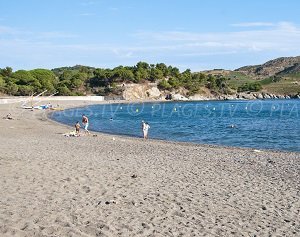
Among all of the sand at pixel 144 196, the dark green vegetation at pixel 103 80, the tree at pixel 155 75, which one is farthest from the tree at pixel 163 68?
the sand at pixel 144 196

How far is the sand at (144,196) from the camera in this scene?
31.3ft

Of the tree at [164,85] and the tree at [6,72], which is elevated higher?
the tree at [6,72]

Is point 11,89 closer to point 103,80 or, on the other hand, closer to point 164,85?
point 103,80

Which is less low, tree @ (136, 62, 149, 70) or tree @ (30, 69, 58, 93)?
tree @ (136, 62, 149, 70)

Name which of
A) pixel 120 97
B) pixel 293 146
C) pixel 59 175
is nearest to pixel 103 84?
pixel 120 97

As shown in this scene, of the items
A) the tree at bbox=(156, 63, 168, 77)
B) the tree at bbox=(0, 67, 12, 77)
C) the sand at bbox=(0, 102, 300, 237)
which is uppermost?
the tree at bbox=(156, 63, 168, 77)

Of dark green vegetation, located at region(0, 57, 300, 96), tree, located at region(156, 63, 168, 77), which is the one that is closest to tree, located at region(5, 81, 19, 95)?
dark green vegetation, located at region(0, 57, 300, 96)

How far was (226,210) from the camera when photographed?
439 inches

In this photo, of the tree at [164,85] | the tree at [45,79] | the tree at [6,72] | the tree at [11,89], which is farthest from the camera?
the tree at [164,85]

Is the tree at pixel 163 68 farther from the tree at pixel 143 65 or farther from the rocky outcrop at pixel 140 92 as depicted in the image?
the rocky outcrop at pixel 140 92

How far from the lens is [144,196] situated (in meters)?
12.4

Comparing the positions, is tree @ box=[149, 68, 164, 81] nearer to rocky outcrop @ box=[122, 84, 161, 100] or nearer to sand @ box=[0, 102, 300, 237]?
rocky outcrop @ box=[122, 84, 161, 100]

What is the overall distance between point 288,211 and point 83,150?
45.7 ft

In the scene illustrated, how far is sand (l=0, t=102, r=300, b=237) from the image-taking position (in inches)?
376
